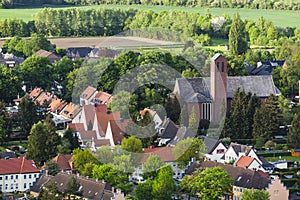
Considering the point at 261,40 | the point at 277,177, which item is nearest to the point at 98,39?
the point at 261,40

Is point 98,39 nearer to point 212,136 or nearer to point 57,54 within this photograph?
point 57,54

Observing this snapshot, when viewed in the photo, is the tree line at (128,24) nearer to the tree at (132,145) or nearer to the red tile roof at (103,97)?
the red tile roof at (103,97)

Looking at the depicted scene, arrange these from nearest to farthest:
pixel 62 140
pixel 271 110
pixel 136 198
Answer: pixel 136 198 < pixel 62 140 < pixel 271 110

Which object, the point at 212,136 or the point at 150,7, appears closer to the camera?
the point at 212,136

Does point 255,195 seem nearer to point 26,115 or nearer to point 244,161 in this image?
point 244,161

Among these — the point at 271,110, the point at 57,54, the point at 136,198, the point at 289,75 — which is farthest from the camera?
the point at 57,54

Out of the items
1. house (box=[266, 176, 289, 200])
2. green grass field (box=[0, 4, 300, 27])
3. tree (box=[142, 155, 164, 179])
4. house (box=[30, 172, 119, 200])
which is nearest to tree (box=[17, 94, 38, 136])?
house (box=[30, 172, 119, 200])

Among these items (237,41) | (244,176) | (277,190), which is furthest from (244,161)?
(237,41)

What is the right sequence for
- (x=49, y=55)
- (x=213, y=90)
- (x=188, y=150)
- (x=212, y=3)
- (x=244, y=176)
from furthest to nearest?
(x=212, y=3)
(x=49, y=55)
(x=213, y=90)
(x=188, y=150)
(x=244, y=176)
